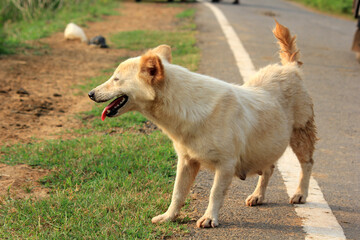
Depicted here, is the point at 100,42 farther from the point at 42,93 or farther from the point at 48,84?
the point at 42,93

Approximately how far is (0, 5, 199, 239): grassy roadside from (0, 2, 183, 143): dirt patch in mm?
495

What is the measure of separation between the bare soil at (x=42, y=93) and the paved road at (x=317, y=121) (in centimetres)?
169

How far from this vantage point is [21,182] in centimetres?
473

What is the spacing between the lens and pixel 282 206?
14.7 ft

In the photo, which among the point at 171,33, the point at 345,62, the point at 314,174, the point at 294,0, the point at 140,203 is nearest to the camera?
the point at 140,203

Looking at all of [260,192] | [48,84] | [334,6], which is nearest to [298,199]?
[260,192]

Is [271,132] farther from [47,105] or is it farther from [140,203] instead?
[47,105]

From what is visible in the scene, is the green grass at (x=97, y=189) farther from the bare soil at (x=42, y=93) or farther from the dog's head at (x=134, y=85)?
the dog's head at (x=134, y=85)

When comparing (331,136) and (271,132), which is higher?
(271,132)

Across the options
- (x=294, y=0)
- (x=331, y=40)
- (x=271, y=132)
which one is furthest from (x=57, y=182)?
(x=294, y=0)

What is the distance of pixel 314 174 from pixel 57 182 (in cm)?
254

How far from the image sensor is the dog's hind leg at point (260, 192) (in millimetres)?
4469

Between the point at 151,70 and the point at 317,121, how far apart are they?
3699 mm

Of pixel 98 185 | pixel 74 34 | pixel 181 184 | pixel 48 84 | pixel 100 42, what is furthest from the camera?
pixel 74 34
